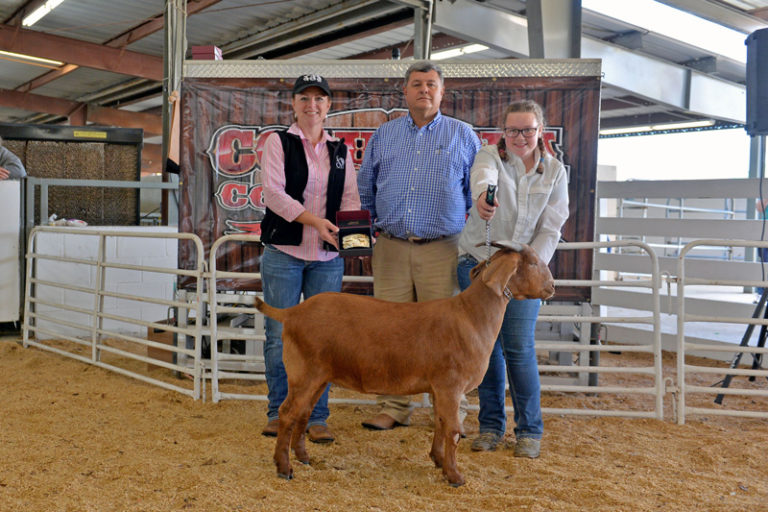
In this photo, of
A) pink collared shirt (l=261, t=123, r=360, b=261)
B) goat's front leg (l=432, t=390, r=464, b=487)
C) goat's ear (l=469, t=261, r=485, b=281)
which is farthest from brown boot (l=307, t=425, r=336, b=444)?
goat's ear (l=469, t=261, r=485, b=281)

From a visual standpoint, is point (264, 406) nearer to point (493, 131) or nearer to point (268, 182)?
point (268, 182)

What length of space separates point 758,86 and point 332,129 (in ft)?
11.6

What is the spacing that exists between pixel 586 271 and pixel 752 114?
1934 millimetres

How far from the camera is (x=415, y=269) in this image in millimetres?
3479

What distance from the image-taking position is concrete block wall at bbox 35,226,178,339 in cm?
665

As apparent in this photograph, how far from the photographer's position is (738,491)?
117 inches

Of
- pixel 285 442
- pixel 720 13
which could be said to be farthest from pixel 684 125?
pixel 285 442

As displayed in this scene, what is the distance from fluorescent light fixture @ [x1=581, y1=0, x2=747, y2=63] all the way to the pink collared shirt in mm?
6715

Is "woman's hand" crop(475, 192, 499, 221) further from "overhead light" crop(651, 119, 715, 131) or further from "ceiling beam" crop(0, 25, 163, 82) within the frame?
"overhead light" crop(651, 119, 715, 131)

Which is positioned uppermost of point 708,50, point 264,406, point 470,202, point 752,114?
point 708,50

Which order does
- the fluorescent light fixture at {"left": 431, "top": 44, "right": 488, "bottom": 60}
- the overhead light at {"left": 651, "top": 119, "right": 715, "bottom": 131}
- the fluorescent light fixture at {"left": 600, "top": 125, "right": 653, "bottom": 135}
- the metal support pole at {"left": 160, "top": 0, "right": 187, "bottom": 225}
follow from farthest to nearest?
the fluorescent light fixture at {"left": 600, "top": 125, "right": 653, "bottom": 135}, the overhead light at {"left": 651, "top": 119, "right": 715, "bottom": 131}, the fluorescent light fixture at {"left": 431, "top": 44, "right": 488, "bottom": 60}, the metal support pole at {"left": 160, "top": 0, "right": 187, "bottom": 225}

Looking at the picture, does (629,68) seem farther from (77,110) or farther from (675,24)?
(77,110)

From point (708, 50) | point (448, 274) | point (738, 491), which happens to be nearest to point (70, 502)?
point (448, 274)

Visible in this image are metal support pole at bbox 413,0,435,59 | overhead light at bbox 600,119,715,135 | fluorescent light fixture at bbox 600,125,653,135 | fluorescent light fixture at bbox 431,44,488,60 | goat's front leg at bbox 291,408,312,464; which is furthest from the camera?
fluorescent light fixture at bbox 600,125,653,135
